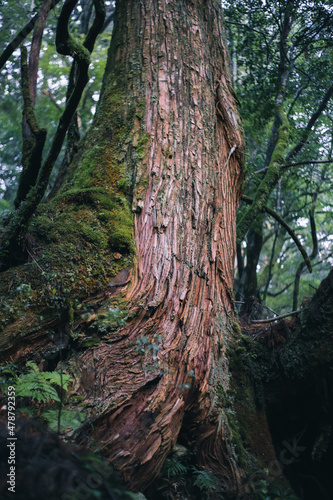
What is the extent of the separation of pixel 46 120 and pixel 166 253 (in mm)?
10706

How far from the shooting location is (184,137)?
3.83 metres

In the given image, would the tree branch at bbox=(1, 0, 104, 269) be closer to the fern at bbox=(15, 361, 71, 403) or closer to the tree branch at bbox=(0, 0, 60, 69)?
the fern at bbox=(15, 361, 71, 403)

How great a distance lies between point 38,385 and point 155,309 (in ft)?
3.35

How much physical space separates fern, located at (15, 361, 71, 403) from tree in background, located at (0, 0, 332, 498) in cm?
20

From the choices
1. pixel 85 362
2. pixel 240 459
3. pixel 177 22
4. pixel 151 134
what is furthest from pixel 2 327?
pixel 177 22

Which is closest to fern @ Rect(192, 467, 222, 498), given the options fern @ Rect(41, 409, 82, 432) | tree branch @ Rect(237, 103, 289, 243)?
fern @ Rect(41, 409, 82, 432)

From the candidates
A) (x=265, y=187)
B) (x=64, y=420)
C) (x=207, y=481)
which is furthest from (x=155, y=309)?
(x=265, y=187)

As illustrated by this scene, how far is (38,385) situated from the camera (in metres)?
2.10

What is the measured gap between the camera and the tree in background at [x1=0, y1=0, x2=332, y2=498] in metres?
2.50

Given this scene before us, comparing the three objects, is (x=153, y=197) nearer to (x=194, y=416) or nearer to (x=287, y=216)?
(x=194, y=416)

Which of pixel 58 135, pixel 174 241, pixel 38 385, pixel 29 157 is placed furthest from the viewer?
pixel 174 241

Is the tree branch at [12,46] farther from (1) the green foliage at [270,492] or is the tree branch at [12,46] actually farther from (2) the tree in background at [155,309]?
(1) the green foliage at [270,492]

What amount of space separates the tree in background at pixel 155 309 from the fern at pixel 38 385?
199mm

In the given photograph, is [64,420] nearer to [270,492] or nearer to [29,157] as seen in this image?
[270,492]
